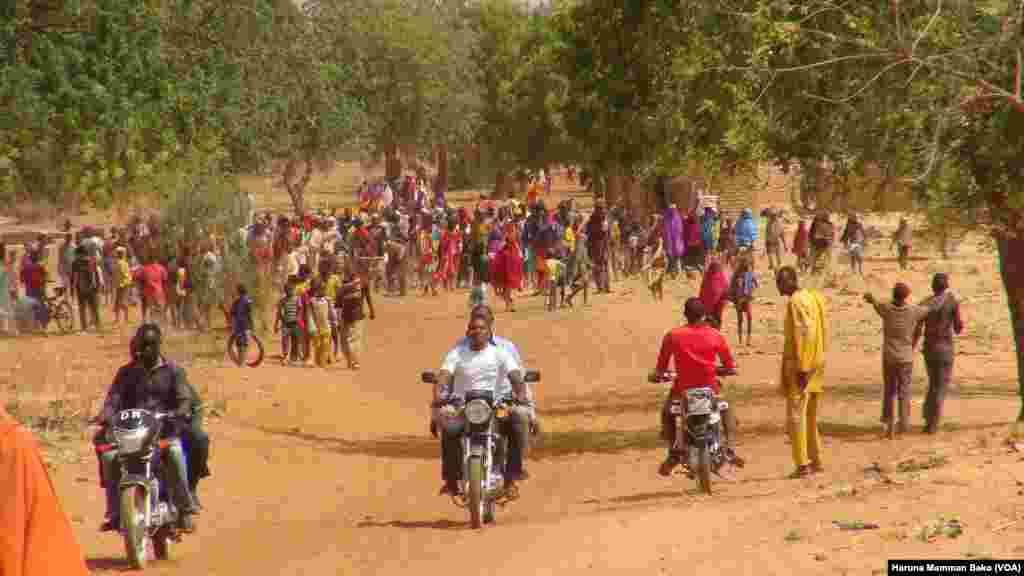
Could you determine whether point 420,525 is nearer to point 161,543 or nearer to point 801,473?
point 161,543

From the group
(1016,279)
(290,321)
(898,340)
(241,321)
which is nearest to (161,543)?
(898,340)

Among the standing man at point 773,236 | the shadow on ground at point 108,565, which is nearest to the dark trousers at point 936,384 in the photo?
the shadow on ground at point 108,565

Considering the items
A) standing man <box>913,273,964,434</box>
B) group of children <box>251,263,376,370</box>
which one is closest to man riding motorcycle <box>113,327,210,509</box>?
standing man <box>913,273,964,434</box>

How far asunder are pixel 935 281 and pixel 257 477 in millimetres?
7029

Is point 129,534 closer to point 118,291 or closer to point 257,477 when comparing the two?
point 257,477

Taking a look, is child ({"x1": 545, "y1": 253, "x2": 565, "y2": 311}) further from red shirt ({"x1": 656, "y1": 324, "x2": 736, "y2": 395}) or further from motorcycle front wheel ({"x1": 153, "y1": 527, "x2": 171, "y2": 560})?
motorcycle front wheel ({"x1": 153, "y1": 527, "x2": 171, "y2": 560})

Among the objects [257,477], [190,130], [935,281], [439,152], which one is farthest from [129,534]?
[439,152]

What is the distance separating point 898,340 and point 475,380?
18.9 ft

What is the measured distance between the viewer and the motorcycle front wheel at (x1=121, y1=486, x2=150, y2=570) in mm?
10734

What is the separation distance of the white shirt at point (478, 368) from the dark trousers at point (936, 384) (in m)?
5.94

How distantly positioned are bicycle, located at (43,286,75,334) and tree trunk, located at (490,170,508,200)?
4784 cm

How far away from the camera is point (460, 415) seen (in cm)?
1233

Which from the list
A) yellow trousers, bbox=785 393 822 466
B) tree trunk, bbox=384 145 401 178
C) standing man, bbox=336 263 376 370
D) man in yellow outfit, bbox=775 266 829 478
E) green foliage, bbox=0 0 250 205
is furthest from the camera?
tree trunk, bbox=384 145 401 178

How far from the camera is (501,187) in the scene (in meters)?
82.1
